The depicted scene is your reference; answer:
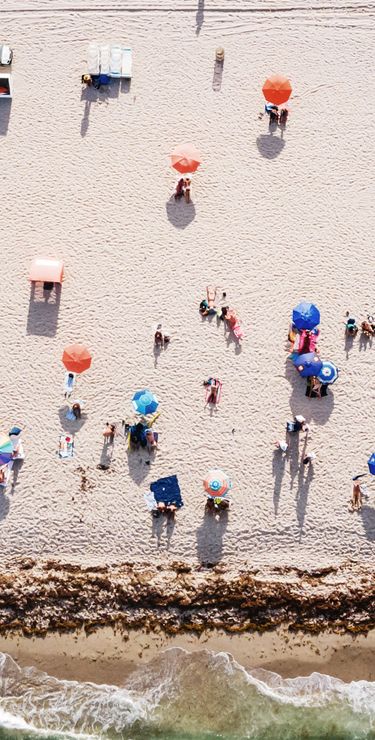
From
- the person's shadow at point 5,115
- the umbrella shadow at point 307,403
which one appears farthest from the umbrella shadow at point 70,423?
the person's shadow at point 5,115

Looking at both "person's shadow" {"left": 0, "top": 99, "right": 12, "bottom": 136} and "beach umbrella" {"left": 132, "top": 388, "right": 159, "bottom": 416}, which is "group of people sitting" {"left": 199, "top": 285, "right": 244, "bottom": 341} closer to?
"beach umbrella" {"left": 132, "top": 388, "right": 159, "bottom": 416}

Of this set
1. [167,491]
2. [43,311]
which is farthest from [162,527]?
[43,311]

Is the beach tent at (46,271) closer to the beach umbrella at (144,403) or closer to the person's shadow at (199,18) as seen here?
the beach umbrella at (144,403)

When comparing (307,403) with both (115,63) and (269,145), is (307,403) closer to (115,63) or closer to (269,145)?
(269,145)

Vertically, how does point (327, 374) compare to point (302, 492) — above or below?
above

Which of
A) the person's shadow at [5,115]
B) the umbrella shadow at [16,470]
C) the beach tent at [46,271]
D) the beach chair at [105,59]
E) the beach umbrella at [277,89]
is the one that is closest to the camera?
the umbrella shadow at [16,470]
